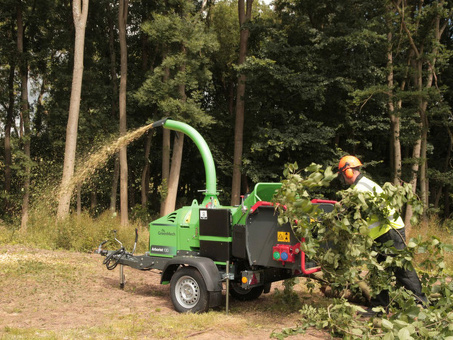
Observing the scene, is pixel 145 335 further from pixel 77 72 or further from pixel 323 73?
pixel 323 73

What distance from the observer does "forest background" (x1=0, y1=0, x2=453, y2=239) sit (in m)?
15.3

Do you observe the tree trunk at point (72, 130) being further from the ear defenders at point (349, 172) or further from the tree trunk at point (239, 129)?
the ear defenders at point (349, 172)

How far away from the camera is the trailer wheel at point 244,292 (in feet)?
23.1

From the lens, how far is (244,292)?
277 inches

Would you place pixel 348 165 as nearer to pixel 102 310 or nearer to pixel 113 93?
pixel 102 310

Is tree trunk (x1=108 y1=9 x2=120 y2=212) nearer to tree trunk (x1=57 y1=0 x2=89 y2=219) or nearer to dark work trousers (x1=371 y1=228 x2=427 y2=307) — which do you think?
tree trunk (x1=57 y1=0 x2=89 y2=219)

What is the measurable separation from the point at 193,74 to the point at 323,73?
5438mm

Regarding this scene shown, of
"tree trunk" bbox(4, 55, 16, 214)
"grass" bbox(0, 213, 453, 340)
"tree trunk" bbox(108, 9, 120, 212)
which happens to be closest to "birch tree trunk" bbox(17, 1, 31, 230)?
"tree trunk" bbox(4, 55, 16, 214)

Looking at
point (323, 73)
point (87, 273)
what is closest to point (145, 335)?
point (87, 273)

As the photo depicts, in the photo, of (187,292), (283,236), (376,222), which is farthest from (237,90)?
(376,222)

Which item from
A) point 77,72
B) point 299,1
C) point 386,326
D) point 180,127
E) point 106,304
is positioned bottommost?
point 106,304

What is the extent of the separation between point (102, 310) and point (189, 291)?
132 cm

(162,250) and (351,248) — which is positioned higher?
(351,248)

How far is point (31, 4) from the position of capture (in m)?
20.9
